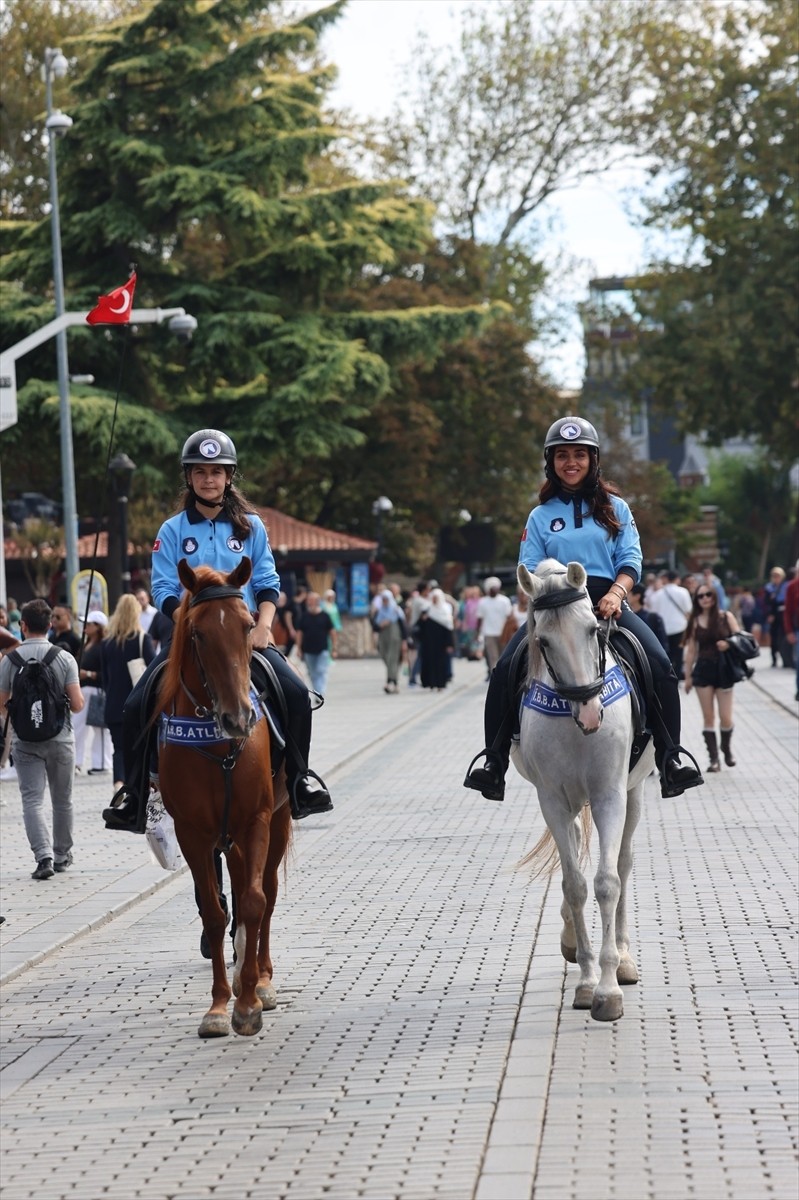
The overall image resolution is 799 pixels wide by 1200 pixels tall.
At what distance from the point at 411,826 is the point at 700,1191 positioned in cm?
942

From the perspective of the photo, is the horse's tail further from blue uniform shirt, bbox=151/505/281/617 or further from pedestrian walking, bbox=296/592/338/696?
pedestrian walking, bbox=296/592/338/696

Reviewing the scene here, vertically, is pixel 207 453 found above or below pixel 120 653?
above

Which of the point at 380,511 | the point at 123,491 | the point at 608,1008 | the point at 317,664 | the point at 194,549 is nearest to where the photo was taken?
the point at 608,1008

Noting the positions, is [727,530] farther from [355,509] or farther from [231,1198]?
[231,1198]

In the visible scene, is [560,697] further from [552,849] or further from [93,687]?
[93,687]

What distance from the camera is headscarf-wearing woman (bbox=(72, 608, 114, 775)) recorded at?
1886cm

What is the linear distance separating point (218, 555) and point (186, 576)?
777mm

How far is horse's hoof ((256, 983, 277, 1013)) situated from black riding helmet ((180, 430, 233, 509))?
6.66 ft

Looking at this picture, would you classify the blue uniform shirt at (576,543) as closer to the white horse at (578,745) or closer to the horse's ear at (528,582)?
the white horse at (578,745)

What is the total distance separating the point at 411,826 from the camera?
14.8 m

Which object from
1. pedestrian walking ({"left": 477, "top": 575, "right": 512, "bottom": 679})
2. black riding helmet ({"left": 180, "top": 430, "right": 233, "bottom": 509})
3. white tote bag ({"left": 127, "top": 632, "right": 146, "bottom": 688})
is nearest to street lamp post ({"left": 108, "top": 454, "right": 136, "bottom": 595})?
pedestrian walking ({"left": 477, "top": 575, "right": 512, "bottom": 679})

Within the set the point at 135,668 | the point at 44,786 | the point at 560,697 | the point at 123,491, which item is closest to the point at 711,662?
the point at 135,668

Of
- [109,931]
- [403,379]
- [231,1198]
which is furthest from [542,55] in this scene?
[231,1198]

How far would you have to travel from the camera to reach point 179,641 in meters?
7.71
